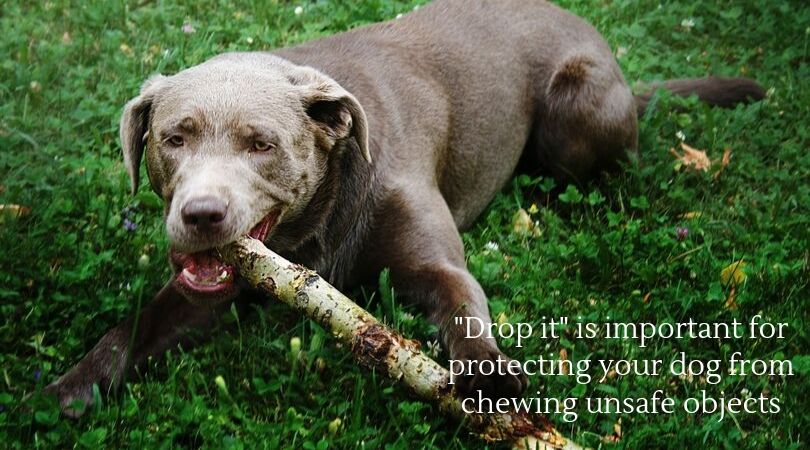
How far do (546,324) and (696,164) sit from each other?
178 centimetres

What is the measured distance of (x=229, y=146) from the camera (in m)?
3.66

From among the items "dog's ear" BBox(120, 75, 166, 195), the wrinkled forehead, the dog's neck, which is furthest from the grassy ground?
the wrinkled forehead

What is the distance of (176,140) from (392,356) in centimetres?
110

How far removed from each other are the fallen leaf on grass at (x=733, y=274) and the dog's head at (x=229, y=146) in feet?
5.50

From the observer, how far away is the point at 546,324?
4.18m

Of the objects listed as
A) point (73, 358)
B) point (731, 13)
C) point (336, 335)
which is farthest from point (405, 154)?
point (731, 13)

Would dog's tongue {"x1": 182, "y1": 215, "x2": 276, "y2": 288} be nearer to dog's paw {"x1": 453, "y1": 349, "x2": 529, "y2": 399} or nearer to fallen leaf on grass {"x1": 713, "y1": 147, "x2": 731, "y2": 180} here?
dog's paw {"x1": 453, "y1": 349, "x2": 529, "y2": 399}

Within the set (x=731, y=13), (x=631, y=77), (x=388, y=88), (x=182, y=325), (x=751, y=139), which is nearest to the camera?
(x=182, y=325)

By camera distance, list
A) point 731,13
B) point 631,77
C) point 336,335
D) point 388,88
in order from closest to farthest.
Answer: point 336,335 < point 388,88 < point 631,77 < point 731,13

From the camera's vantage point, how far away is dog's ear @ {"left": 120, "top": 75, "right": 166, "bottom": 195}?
392 centimetres

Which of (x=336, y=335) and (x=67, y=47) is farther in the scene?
(x=67, y=47)

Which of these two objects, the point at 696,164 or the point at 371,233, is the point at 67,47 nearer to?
the point at 371,233

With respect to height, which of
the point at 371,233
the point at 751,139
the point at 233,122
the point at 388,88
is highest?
the point at 233,122

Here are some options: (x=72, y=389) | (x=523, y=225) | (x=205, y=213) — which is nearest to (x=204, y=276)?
(x=205, y=213)
